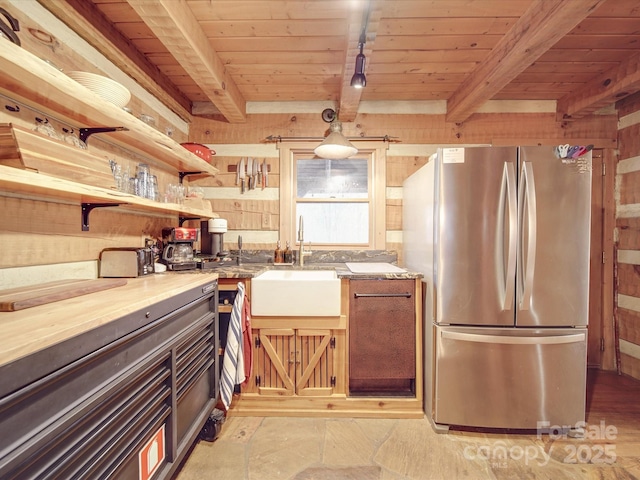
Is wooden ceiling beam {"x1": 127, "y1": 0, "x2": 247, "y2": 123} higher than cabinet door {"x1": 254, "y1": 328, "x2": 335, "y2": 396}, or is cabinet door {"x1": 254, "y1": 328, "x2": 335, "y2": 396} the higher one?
wooden ceiling beam {"x1": 127, "y1": 0, "x2": 247, "y2": 123}

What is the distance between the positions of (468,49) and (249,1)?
1.42 metres

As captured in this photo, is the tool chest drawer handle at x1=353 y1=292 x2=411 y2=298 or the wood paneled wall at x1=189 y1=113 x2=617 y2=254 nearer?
the tool chest drawer handle at x1=353 y1=292 x2=411 y2=298

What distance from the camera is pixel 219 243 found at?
2.52 meters

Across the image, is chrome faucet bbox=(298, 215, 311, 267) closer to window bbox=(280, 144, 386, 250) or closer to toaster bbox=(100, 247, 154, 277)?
window bbox=(280, 144, 386, 250)

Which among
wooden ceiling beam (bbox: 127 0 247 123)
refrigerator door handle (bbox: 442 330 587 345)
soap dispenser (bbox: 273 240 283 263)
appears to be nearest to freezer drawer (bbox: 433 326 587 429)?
refrigerator door handle (bbox: 442 330 587 345)

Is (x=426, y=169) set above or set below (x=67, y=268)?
above

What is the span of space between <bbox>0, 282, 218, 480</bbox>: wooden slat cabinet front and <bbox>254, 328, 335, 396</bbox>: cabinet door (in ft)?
1.40

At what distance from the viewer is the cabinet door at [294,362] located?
1.92 m

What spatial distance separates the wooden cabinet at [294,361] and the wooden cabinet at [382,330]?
0.17m

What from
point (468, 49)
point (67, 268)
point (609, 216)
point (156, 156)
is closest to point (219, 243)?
point (156, 156)

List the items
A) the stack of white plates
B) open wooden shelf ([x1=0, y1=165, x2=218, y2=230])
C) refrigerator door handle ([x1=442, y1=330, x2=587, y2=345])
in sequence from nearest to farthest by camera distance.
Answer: open wooden shelf ([x1=0, y1=165, x2=218, y2=230]) → the stack of white plates → refrigerator door handle ([x1=442, y1=330, x2=587, y2=345])

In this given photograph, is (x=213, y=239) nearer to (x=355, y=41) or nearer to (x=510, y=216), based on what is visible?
(x=355, y=41)

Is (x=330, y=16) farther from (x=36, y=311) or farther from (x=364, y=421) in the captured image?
(x=364, y=421)

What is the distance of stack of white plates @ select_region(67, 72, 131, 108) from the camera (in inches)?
49.1
